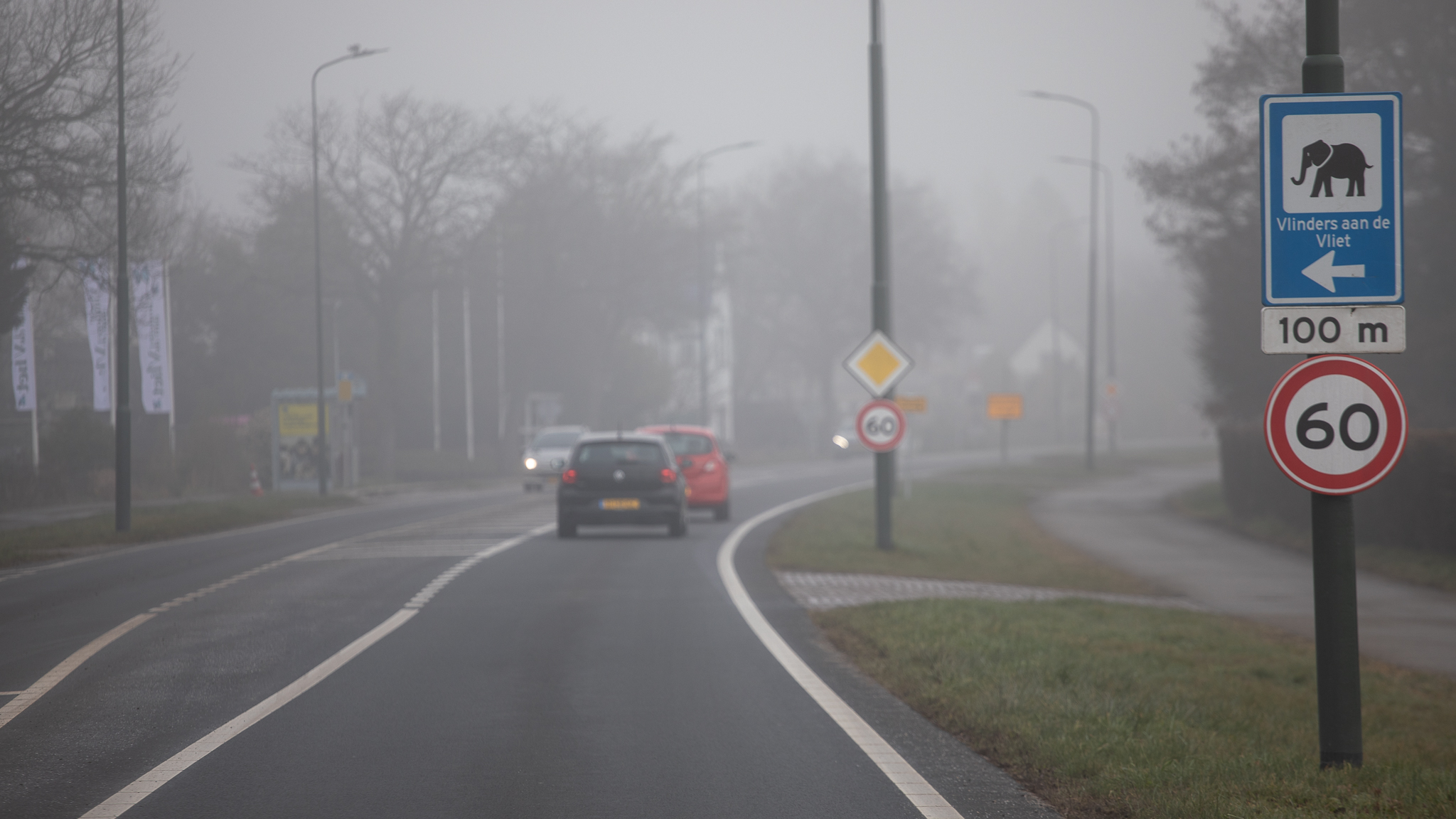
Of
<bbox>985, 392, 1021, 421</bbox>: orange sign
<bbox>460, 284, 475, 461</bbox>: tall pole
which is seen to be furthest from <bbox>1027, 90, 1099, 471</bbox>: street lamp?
<bbox>460, 284, 475, 461</bbox>: tall pole

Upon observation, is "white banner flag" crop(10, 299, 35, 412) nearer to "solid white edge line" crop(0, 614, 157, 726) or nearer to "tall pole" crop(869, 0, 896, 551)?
"solid white edge line" crop(0, 614, 157, 726)

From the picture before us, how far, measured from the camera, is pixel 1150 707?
853 cm

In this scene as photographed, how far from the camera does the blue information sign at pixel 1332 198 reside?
6.21 m

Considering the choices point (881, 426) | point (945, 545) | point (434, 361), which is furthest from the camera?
point (434, 361)

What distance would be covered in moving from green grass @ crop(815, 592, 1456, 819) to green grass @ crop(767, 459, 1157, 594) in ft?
12.8

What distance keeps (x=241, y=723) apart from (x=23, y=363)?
49.0 feet

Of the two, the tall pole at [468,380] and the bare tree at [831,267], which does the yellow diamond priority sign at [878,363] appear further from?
the bare tree at [831,267]

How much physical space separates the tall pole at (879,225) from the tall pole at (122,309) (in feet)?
35.1

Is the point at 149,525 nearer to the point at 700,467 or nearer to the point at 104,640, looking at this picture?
the point at 700,467

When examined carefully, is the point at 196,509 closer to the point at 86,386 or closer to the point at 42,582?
the point at 86,386

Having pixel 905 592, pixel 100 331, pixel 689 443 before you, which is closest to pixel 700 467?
pixel 689 443

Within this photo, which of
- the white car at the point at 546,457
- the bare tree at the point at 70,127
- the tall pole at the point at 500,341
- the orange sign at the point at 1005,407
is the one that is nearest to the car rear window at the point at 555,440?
the white car at the point at 546,457

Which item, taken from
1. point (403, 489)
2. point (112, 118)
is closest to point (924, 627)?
point (112, 118)

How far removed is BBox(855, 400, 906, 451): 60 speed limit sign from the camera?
61.7ft
